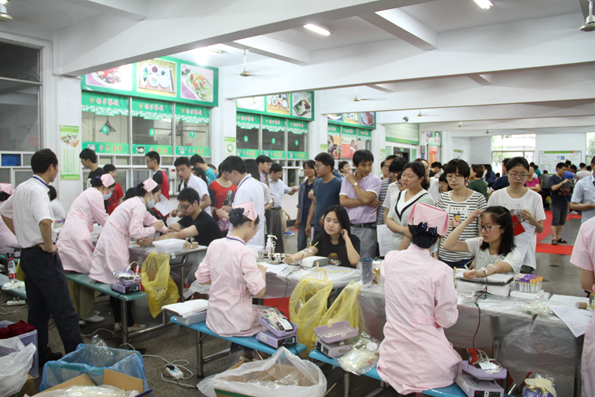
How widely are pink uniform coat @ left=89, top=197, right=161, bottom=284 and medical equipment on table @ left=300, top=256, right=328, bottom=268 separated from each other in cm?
152

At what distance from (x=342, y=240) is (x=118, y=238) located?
1954 millimetres

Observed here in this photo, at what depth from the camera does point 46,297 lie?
285 cm

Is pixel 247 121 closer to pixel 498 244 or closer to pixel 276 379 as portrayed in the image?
pixel 498 244

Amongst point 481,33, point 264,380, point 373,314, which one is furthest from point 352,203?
point 481,33

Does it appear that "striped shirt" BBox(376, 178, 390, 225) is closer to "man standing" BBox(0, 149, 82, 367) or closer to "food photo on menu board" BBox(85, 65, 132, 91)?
"man standing" BBox(0, 149, 82, 367)

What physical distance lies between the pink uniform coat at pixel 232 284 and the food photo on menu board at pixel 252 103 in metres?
6.63

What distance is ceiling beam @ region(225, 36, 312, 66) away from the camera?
19.1ft

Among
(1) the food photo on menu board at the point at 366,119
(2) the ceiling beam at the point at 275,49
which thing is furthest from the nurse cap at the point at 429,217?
(1) the food photo on menu board at the point at 366,119

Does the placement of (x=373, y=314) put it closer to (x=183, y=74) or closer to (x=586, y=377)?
(x=586, y=377)

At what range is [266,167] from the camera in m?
5.96

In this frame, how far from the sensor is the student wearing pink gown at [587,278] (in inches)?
72.1

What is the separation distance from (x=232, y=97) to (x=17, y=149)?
3817 mm

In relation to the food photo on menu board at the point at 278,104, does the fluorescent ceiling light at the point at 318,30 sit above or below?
above

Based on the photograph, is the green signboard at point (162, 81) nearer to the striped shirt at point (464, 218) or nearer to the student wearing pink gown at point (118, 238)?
the student wearing pink gown at point (118, 238)
